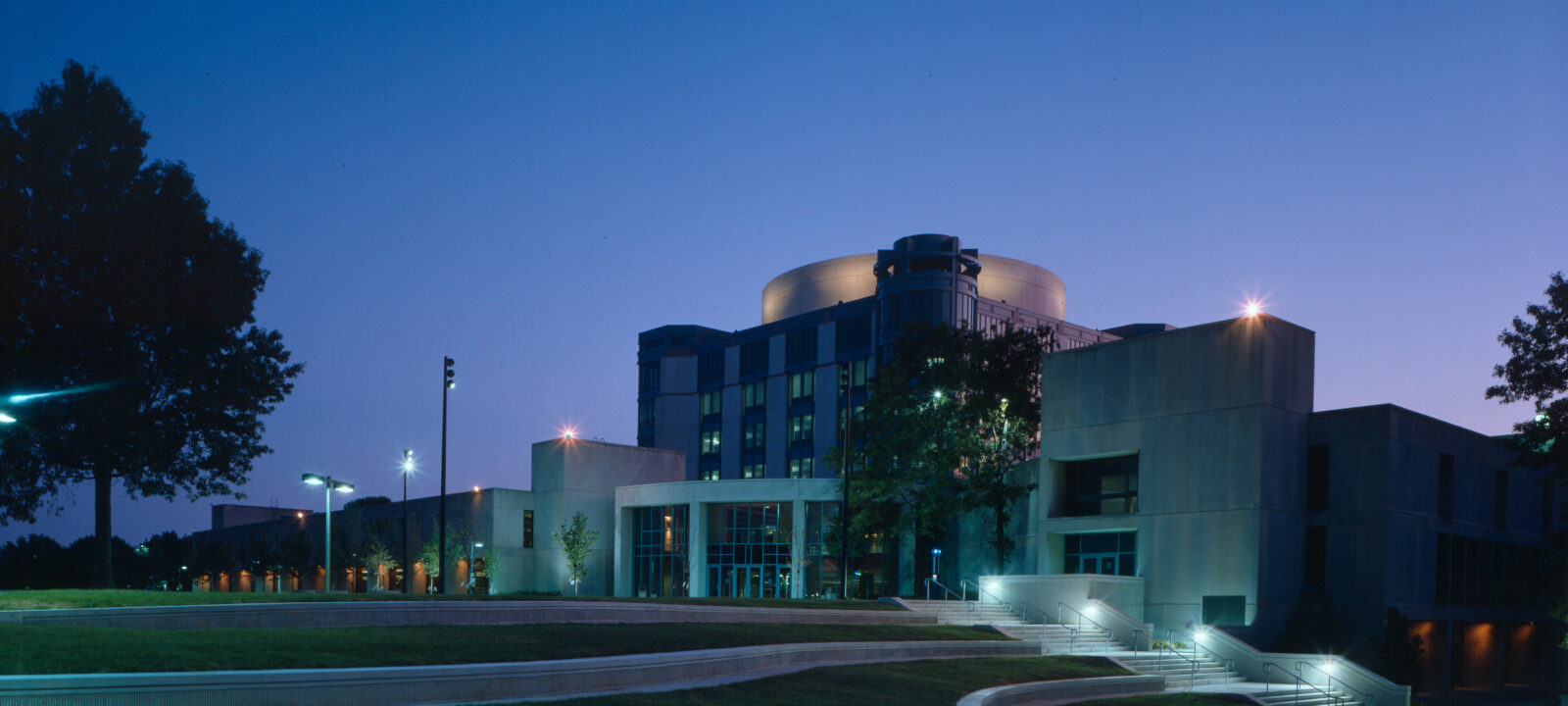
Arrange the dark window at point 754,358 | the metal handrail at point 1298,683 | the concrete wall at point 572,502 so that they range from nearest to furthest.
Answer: the metal handrail at point 1298,683, the concrete wall at point 572,502, the dark window at point 754,358

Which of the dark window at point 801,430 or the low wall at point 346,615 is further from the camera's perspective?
the dark window at point 801,430

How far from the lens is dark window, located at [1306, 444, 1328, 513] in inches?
1464

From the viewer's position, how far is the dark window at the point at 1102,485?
40.7 meters

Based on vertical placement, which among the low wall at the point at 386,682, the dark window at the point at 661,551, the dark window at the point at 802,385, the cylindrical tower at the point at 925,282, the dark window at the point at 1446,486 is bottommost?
the dark window at the point at 661,551

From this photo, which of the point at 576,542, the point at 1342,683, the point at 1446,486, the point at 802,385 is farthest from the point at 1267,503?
the point at 802,385

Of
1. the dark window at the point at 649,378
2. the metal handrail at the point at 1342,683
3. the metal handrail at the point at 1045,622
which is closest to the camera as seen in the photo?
the metal handrail at the point at 1342,683

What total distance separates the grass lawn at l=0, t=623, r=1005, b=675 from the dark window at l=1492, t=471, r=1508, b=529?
32056 millimetres

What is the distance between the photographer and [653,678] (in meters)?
18.6

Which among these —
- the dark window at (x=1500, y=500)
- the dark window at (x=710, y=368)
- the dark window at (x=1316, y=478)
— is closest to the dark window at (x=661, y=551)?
the dark window at (x=1316, y=478)

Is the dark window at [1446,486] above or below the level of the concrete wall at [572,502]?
above

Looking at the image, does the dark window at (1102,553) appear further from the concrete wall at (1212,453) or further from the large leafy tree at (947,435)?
the large leafy tree at (947,435)

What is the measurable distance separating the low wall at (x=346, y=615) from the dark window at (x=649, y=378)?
3138 inches

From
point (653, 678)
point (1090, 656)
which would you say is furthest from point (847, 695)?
point (1090, 656)

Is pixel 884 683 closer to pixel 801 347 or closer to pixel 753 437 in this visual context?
pixel 801 347
